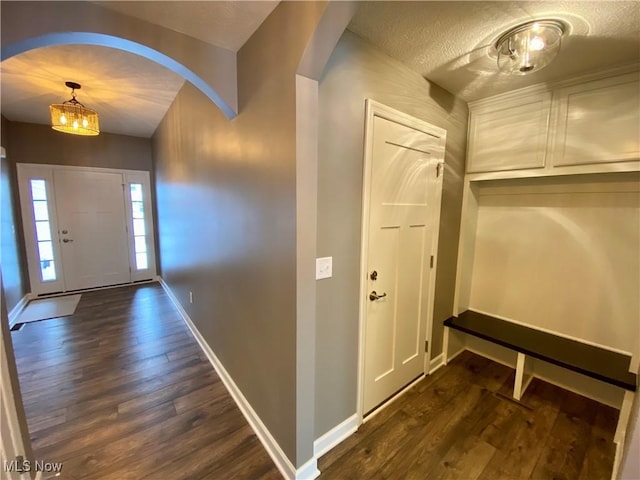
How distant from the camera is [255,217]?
1.64 m

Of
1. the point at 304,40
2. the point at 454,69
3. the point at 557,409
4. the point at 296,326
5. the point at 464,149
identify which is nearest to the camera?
the point at 304,40

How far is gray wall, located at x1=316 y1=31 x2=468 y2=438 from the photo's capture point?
1.46 meters

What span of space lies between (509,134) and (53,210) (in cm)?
607

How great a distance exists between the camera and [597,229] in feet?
6.78

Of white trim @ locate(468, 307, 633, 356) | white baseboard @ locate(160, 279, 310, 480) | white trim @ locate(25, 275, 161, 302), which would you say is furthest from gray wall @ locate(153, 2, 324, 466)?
white trim @ locate(25, 275, 161, 302)

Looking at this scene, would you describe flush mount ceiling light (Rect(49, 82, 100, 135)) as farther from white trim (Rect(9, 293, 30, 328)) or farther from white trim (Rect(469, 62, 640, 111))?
white trim (Rect(469, 62, 640, 111))

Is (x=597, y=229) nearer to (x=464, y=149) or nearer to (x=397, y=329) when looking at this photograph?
(x=464, y=149)

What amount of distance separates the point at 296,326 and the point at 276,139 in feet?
3.15

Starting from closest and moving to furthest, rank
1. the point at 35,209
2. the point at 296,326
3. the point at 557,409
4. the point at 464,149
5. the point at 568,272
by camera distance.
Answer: the point at 296,326 < the point at 557,409 < the point at 568,272 < the point at 464,149 < the point at 35,209

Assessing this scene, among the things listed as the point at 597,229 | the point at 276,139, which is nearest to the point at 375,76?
the point at 276,139

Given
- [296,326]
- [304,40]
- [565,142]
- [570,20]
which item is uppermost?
[570,20]

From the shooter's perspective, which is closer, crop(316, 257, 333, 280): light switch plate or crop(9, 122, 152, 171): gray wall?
crop(316, 257, 333, 280): light switch plate

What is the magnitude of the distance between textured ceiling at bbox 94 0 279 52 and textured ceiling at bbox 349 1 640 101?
514 mm

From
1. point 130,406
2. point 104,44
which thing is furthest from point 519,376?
point 104,44
